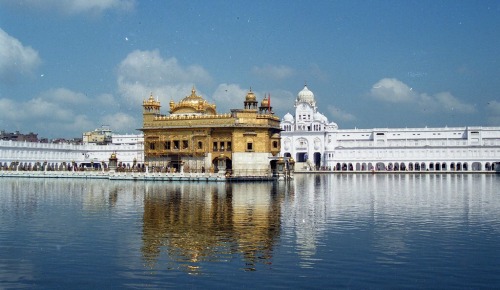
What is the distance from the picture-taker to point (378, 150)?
399ft

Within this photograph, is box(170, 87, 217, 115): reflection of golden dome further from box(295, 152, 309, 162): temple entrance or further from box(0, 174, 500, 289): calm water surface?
box(295, 152, 309, 162): temple entrance

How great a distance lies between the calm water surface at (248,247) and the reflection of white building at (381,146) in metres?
88.9

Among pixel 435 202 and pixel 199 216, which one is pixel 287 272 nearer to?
pixel 199 216

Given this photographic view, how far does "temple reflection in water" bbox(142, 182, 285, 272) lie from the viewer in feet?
55.8

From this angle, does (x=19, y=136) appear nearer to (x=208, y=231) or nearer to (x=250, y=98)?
(x=250, y=98)

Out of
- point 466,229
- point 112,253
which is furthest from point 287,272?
point 466,229

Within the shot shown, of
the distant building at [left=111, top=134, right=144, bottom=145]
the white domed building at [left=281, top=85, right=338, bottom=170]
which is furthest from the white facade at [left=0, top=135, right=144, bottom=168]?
the white domed building at [left=281, top=85, right=338, bottom=170]

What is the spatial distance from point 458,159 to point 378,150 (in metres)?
15.8

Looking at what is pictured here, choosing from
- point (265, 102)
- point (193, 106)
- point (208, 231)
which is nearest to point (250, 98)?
point (265, 102)

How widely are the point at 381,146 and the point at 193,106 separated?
5979 cm

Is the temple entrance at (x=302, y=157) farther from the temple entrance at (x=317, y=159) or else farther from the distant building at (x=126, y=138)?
the distant building at (x=126, y=138)

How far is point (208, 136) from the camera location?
67.5 metres

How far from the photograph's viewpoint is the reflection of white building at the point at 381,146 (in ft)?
379

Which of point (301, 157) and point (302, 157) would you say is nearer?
point (301, 157)
